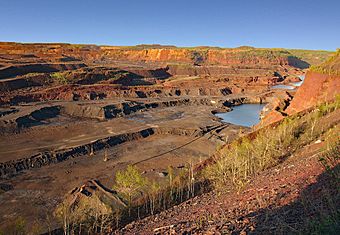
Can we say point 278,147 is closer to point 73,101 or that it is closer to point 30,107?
point 30,107

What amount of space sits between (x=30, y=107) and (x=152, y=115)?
23.2 metres

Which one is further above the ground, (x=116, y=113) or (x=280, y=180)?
(x=280, y=180)

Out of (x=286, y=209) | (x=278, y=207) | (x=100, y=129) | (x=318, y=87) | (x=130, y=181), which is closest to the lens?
(x=286, y=209)

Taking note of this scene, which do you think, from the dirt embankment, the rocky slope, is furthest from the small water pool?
the rocky slope

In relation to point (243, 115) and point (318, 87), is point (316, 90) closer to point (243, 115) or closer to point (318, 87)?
point (318, 87)

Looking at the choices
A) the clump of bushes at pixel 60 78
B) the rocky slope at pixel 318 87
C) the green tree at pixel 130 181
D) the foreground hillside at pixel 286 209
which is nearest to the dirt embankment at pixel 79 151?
the green tree at pixel 130 181

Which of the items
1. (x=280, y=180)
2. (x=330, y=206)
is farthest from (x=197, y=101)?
(x=330, y=206)

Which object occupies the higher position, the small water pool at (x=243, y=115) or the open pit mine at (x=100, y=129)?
the open pit mine at (x=100, y=129)

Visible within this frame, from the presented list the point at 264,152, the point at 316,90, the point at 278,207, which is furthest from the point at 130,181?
the point at 316,90

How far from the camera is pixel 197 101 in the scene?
7956 centimetres

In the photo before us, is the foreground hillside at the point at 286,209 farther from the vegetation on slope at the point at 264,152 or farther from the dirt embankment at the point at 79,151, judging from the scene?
the dirt embankment at the point at 79,151

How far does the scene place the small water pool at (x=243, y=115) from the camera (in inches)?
2482

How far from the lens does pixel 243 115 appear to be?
7075cm

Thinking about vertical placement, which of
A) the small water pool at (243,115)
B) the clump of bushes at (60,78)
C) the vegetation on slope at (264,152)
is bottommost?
the small water pool at (243,115)
